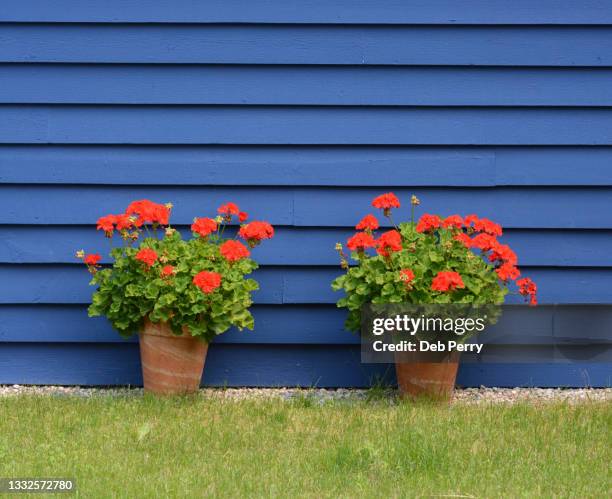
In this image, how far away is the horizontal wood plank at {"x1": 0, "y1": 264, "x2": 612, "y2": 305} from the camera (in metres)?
5.16

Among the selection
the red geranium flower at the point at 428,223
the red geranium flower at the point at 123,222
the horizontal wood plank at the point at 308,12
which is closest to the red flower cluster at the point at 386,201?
the red geranium flower at the point at 428,223

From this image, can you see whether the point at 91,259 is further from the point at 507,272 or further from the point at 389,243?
the point at 507,272

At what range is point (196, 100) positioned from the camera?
16.8 feet

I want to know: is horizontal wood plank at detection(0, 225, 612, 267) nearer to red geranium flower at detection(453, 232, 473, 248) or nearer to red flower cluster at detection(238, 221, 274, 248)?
red flower cluster at detection(238, 221, 274, 248)

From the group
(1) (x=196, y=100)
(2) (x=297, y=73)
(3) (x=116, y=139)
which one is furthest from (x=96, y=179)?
(2) (x=297, y=73)

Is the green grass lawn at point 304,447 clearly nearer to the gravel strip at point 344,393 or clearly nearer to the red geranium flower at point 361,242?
the gravel strip at point 344,393

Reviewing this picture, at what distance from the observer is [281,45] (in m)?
5.11

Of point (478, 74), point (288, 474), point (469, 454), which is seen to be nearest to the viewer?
point (288, 474)

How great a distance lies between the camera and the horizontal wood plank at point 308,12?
201 inches

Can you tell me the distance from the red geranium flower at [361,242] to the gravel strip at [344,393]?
78cm

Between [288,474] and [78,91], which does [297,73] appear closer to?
[78,91]

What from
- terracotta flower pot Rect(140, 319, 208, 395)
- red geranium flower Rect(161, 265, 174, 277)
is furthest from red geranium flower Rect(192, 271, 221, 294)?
terracotta flower pot Rect(140, 319, 208, 395)

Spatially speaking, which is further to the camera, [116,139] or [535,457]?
[116,139]

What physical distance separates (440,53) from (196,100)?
4.23 ft
